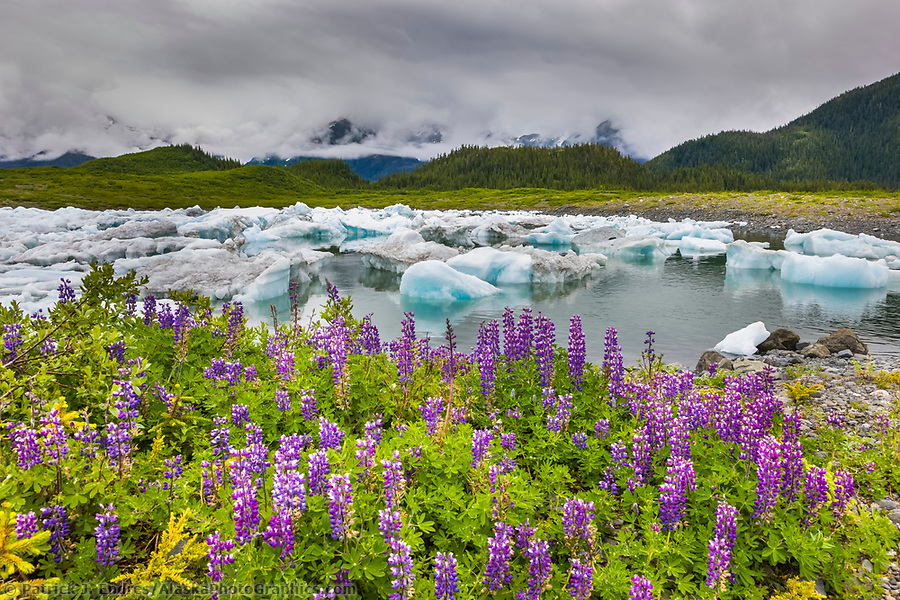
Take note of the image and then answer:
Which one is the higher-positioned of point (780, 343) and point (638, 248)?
point (638, 248)

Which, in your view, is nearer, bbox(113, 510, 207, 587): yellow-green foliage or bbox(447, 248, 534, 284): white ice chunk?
bbox(113, 510, 207, 587): yellow-green foliage

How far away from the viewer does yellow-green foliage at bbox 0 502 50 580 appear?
239 cm

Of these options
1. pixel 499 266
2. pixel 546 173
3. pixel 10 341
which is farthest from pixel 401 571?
pixel 546 173

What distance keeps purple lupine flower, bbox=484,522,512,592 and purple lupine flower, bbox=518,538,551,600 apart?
150mm

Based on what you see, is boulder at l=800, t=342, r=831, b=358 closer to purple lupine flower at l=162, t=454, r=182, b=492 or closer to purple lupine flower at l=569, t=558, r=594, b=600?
purple lupine flower at l=569, t=558, r=594, b=600

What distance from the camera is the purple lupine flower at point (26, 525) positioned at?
2.62 m

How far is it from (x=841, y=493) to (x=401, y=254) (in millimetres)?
26385

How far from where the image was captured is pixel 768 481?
11.9 ft

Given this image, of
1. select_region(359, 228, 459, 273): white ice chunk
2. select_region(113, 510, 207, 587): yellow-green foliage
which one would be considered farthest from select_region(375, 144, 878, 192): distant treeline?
select_region(113, 510, 207, 587): yellow-green foliage

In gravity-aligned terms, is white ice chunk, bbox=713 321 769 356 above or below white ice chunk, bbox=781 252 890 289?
below

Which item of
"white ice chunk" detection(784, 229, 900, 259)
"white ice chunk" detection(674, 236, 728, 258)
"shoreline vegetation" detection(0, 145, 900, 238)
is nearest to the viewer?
"white ice chunk" detection(784, 229, 900, 259)

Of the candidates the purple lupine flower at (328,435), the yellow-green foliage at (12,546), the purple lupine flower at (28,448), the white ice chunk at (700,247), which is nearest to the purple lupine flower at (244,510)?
the purple lupine flower at (328,435)

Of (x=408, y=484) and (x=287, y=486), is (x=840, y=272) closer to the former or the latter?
(x=408, y=484)

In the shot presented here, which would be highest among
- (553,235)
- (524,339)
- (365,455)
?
(365,455)
